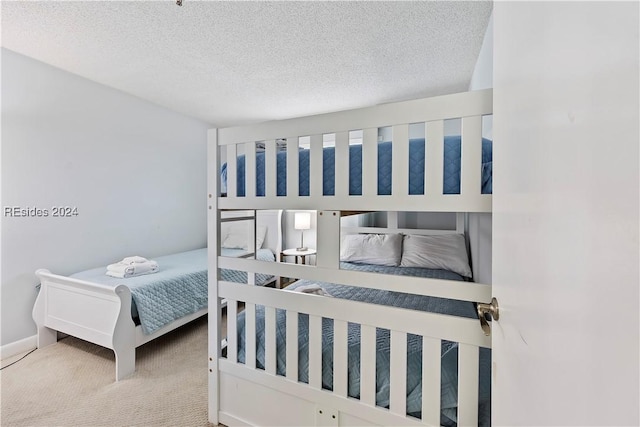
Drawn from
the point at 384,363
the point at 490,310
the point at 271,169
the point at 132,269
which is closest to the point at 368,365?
the point at 384,363

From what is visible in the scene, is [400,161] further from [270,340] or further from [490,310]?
[270,340]

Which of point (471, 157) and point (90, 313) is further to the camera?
point (90, 313)

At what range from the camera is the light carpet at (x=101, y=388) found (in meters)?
1.54

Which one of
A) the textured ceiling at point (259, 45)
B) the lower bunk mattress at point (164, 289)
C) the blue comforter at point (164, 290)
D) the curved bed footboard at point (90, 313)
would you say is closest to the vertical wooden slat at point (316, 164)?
the textured ceiling at point (259, 45)

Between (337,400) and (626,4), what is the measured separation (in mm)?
1362

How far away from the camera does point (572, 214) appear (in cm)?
36

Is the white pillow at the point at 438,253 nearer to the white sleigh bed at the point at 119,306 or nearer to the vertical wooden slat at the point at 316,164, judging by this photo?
the white sleigh bed at the point at 119,306

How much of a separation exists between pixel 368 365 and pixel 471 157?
2.93ft

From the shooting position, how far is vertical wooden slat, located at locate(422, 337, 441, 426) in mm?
992

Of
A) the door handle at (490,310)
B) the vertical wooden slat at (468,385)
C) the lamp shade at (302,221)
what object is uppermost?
the lamp shade at (302,221)

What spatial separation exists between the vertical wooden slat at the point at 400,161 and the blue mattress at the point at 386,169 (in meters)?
0.06

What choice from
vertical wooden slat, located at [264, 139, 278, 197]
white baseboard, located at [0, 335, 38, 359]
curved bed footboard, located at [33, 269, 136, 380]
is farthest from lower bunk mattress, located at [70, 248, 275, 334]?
vertical wooden slat, located at [264, 139, 278, 197]

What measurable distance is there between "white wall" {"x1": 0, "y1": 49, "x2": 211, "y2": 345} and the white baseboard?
38mm

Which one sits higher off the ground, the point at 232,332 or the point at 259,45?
the point at 259,45
